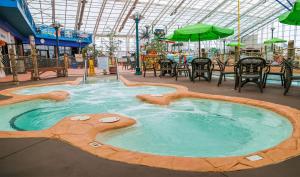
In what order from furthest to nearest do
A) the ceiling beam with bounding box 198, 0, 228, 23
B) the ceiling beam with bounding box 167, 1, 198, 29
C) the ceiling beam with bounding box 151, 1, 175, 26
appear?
the ceiling beam with bounding box 198, 0, 228, 23 < the ceiling beam with bounding box 167, 1, 198, 29 < the ceiling beam with bounding box 151, 1, 175, 26

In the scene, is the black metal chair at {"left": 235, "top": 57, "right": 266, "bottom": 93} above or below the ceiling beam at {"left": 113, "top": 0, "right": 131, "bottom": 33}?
below

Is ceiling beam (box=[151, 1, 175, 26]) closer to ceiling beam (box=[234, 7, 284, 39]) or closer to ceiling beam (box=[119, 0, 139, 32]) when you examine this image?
ceiling beam (box=[119, 0, 139, 32])

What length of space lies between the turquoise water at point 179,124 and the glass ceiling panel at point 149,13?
18.6 meters

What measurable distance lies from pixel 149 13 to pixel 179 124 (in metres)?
27.0

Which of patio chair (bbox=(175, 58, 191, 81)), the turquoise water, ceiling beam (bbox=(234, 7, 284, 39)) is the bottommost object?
the turquoise water

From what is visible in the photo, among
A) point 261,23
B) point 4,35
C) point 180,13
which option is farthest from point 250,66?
point 261,23

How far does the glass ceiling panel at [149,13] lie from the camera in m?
24.7

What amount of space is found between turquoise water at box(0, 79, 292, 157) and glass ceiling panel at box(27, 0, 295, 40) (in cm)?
1865

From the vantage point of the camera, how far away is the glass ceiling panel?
24.7 m

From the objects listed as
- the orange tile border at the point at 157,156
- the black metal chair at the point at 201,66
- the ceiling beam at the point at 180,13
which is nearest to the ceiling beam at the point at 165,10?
the ceiling beam at the point at 180,13

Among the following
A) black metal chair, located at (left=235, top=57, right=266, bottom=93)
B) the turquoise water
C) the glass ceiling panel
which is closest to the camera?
the turquoise water

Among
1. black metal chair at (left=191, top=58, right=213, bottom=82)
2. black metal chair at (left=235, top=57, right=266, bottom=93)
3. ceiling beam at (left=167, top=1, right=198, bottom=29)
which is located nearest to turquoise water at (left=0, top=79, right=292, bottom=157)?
black metal chair at (left=235, top=57, right=266, bottom=93)

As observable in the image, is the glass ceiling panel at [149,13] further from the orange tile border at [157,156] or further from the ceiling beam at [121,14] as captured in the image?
the orange tile border at [157,156]

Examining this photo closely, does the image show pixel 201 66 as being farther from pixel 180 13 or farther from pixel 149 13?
pixel 180 13
